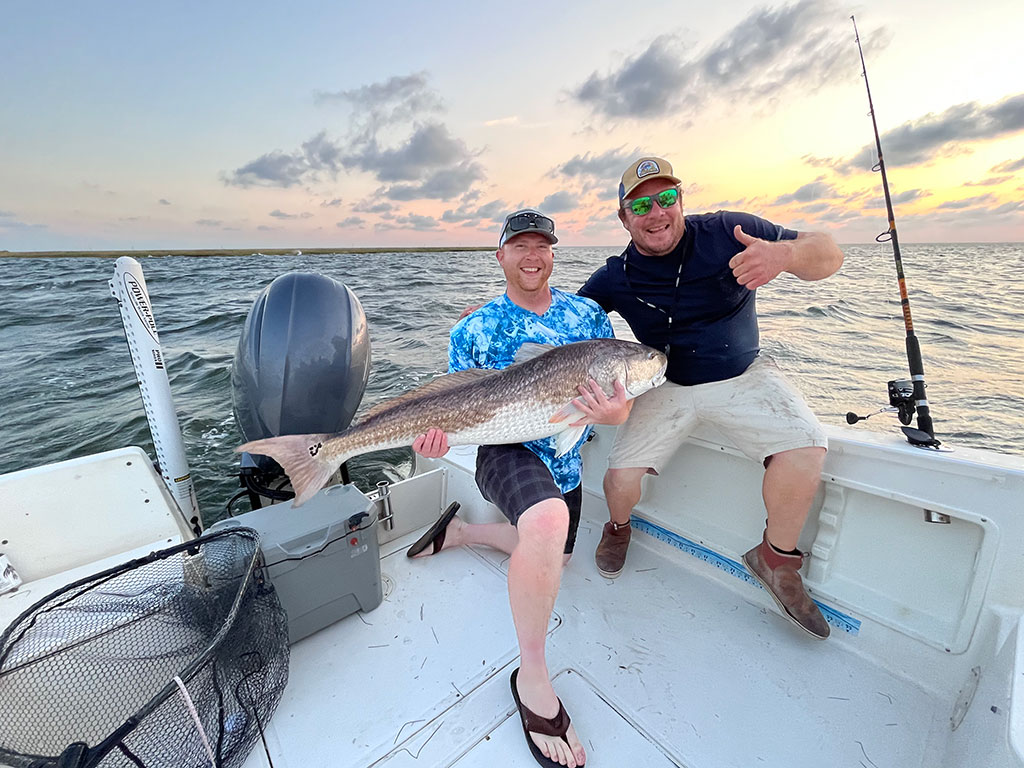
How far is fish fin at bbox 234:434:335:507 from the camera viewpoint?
7.95ft

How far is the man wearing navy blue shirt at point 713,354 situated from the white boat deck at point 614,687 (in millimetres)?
298

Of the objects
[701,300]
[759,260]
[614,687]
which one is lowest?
[614,687]

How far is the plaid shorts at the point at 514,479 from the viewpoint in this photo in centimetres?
229

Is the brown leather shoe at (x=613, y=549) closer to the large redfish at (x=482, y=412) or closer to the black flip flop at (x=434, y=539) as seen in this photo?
the large redfish at (x=482, y=412)

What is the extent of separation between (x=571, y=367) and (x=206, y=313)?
16.5m

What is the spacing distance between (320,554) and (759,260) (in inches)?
109

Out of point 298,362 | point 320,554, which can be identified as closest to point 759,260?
point 320,554

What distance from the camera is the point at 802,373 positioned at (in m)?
9.20

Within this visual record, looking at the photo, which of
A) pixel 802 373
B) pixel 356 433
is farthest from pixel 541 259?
pixel 802 373

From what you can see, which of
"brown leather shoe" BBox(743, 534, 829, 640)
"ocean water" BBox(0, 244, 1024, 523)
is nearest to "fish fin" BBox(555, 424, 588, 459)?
"brown leather shoe" BBox(743, 534, 829, 640)

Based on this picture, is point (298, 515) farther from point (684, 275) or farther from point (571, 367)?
point (684, 275)

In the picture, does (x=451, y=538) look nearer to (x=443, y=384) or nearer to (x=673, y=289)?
(x=443, y=384)

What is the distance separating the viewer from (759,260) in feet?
8.33

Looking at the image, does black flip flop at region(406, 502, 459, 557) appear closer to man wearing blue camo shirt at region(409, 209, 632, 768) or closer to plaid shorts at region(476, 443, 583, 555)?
man wearing blue camo shirt at region(409, 209, 632, 768)
